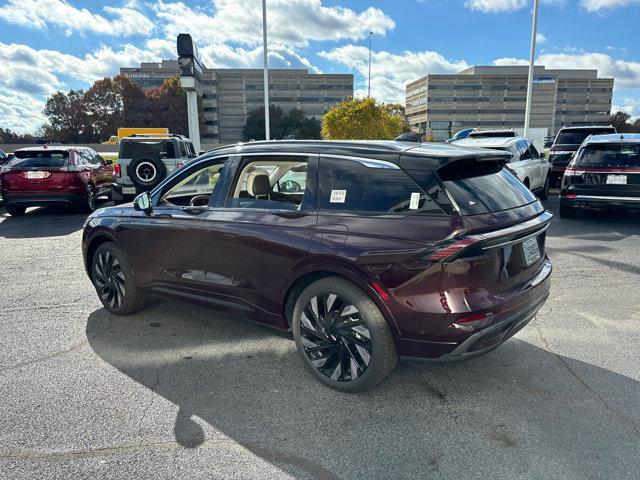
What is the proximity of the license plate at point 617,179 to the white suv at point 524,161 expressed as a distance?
1.50 m

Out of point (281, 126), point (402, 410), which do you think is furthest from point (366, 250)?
point (281, 126)

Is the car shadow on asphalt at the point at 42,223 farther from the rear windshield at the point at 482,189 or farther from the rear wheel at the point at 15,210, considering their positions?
the rear windshield at the point at 482,189

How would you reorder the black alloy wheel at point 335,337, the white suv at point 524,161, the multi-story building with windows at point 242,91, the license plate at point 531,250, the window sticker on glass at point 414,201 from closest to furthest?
1. the window sticker on glass at point 414,201
2. the black alloy wheel at point 335,337
3. the license plate at point 531,250
4. the white suv at point 524,161
5. the multi-story building with windows at point 242,91

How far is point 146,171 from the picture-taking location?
11703 mm

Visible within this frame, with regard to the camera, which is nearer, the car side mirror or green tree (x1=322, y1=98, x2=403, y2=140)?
the car side mirror

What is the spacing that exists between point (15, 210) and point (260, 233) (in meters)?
10.4

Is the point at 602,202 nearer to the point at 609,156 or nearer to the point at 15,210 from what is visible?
the point at 609,156

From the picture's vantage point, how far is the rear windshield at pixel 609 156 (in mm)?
8367

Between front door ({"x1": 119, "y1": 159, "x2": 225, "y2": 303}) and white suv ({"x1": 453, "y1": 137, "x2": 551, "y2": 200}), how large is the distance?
651 centimetres

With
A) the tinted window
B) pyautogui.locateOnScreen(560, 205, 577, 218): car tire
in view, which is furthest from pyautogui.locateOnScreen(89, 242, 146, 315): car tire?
pyautogui.locateOnScreen(560, 205, 577, 218): car tire

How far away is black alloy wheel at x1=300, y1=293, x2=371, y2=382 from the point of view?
9.98ft

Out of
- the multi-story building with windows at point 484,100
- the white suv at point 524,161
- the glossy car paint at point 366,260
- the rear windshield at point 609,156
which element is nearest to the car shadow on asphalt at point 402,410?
the glossy car paint at point 366,260

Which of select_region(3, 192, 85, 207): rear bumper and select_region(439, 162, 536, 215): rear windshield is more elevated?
select_region(439, 162, 536, 215): rear windshield

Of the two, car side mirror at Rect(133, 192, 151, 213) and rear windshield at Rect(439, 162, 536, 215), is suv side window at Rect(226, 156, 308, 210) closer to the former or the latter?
car side mirror at Rect(133, 192, 151, 213)
